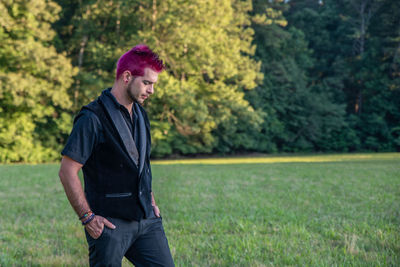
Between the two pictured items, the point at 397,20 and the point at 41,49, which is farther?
the point at 397,20

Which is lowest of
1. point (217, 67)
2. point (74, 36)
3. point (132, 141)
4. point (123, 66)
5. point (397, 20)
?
point (132, 141)

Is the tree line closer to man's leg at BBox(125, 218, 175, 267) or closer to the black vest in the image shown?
man's leg at BBox(125, 218, 175, 267)

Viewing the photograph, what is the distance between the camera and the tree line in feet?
83.9

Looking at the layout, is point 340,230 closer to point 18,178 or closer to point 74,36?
point 18,178

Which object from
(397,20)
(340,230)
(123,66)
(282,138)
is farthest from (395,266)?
(397,20)

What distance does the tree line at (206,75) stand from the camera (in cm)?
2558

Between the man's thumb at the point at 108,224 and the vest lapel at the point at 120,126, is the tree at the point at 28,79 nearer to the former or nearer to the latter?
the vest lapel at the point at 120,126

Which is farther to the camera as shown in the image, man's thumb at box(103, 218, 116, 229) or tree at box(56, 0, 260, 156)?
tree at box(56, 0, 260, 156)

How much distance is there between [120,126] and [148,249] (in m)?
0.90

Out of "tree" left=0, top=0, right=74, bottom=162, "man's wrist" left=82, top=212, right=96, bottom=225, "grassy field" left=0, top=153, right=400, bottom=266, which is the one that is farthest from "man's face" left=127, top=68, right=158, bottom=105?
"tree" left=0, top=0, right=74, bottom=162

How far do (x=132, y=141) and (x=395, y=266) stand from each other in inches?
132

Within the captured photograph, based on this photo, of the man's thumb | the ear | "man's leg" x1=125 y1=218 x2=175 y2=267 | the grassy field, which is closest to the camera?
the man's thumb

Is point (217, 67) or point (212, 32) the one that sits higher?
point (212, 32)

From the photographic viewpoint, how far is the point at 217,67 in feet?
94.9
